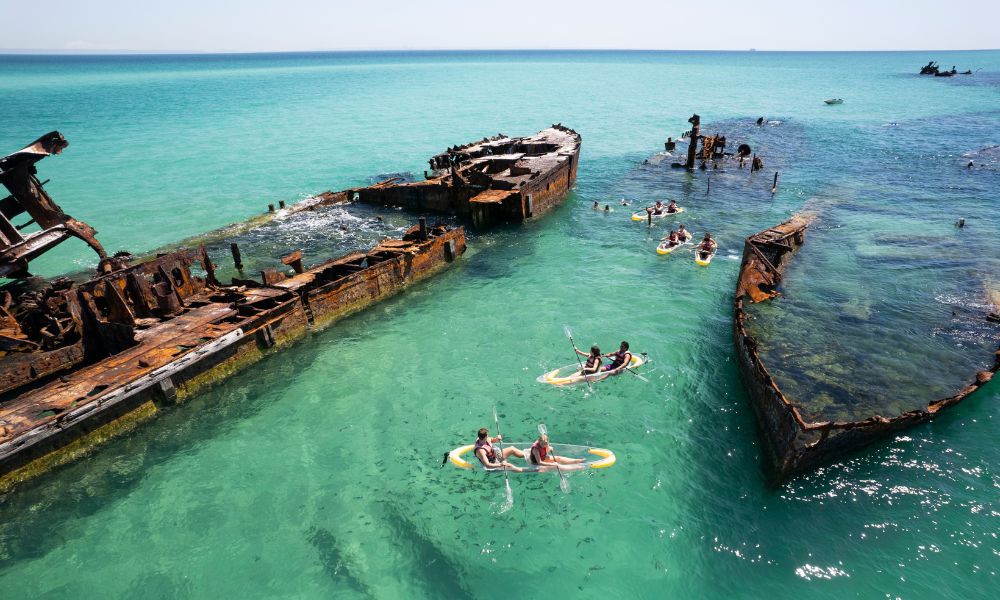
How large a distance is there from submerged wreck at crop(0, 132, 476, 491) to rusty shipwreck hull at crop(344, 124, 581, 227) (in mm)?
11548

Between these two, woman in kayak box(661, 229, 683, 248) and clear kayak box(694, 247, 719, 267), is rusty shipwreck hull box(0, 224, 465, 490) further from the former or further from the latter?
clear kayak box(694, 247, 719, 267)

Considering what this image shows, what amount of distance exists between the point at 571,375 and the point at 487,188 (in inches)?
944

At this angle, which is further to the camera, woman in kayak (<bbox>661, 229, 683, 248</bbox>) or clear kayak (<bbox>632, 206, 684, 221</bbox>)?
clear kayak (<bbox>632, 206, 684, 221</bbox>)

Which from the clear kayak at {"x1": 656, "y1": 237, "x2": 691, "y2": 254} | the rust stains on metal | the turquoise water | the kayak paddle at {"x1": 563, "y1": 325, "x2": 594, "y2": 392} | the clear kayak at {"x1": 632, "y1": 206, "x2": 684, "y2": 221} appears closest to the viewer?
the turquoise water

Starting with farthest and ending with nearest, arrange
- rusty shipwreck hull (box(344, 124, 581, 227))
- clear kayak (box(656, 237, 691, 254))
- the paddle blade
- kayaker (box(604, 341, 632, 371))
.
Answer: rusty shipwreck hull (box(344, 124, 581, 227)), clear kayak (box(656, 237, 691, 254)), kayaker (box(604, 341, 632, 371)), the paddle blade

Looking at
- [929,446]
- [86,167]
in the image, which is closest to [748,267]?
[929,446]

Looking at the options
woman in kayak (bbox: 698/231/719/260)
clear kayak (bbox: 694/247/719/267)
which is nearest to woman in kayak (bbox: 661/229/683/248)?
woman in kayak (bbox: 698/231/719/260)

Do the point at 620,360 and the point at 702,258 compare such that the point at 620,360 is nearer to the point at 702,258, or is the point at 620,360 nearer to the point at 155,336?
the point at 702,258

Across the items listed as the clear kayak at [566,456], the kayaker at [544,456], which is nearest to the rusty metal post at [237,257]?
the clear kayak at [566,456]

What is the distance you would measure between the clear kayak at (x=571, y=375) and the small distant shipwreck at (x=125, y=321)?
11.3 metres

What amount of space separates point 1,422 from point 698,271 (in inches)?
1248

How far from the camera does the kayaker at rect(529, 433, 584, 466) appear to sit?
15.1 metres

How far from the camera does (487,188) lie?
39.9 metres

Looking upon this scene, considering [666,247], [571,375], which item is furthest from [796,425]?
[666,247]
